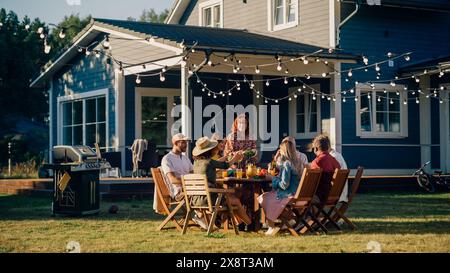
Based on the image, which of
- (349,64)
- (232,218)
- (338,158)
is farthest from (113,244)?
(349,64)

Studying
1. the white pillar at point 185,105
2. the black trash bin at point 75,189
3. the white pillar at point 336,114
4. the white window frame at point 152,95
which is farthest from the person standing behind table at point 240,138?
the white window frame at point 152,95

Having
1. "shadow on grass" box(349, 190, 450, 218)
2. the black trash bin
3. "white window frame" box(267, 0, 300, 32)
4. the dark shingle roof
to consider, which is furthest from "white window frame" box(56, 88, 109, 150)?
the black trash bin

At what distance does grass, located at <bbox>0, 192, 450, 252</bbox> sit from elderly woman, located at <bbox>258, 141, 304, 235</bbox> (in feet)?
0.90

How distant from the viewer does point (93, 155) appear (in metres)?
19.0

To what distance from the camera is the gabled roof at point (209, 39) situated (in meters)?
16.5

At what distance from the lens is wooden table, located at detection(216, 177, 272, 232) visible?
406 inches

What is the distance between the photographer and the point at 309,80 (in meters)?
19.8

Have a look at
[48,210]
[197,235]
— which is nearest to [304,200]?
[197,235]

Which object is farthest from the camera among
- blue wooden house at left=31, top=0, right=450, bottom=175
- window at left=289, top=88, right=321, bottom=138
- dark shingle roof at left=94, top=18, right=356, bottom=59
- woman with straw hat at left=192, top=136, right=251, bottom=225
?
window at left=289, top=88, right=321, bottom=138

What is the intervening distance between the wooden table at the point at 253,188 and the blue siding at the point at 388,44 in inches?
346

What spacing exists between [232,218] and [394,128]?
10.8 m

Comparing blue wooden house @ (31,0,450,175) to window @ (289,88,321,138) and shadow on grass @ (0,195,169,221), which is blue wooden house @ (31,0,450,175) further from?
shadow on grass @ (0,195,169,221)
